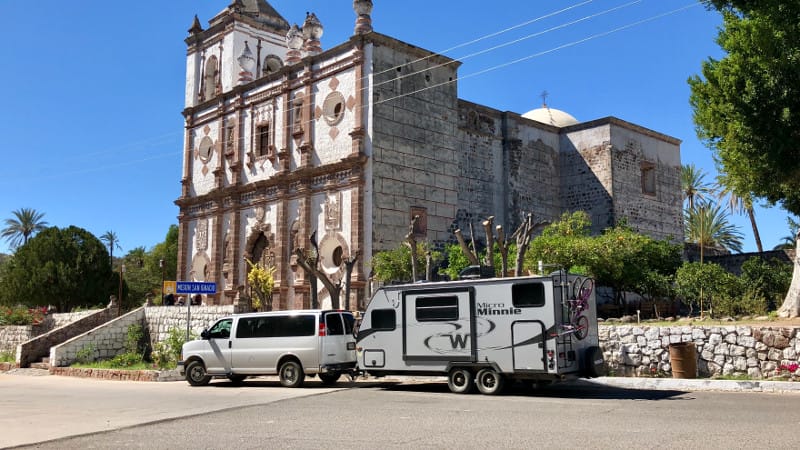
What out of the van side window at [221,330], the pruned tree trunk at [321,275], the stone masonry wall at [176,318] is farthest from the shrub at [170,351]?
the van side window at [221,330]

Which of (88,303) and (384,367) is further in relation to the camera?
(88,303)

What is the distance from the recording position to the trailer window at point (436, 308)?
14438mm

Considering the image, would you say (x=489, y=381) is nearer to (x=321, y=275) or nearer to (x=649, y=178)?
(x=321, y=275)

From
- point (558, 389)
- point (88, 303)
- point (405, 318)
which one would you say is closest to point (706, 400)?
point (558, 389)

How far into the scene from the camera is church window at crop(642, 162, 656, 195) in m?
36.0

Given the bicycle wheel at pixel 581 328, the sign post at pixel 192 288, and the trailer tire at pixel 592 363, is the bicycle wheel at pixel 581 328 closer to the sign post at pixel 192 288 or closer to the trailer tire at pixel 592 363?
the trailer tire at pixel 592 363

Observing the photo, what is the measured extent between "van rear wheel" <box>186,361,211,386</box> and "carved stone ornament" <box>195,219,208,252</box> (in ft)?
60.1

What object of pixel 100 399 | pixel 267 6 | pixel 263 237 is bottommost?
pixel 100 399

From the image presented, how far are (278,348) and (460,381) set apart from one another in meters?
4.79

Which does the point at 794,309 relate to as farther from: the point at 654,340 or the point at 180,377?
the point at 180,377

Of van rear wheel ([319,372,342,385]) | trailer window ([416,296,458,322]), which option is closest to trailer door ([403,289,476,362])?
trailer window ([416,296,458,322])

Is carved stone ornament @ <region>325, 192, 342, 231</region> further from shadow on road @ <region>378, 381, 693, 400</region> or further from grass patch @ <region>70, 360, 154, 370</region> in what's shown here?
shadow on road @ <region>378, 381, 693, 400</region>

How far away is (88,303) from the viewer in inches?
1827

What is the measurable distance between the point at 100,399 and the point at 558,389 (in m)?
9.58
